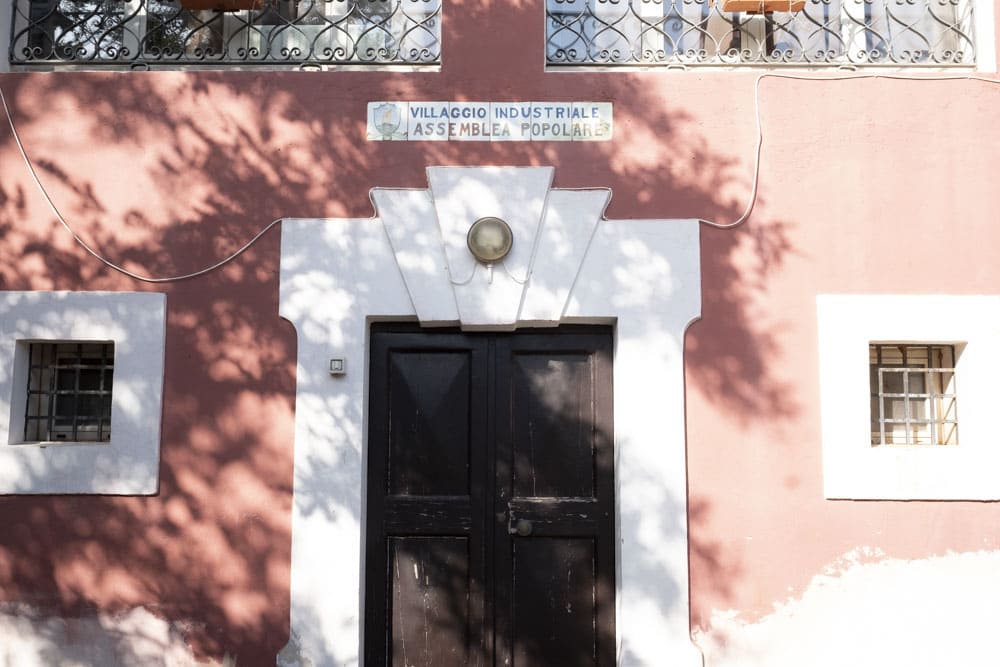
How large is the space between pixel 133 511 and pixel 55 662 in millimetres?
914

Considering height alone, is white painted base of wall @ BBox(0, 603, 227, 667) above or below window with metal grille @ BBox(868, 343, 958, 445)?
below

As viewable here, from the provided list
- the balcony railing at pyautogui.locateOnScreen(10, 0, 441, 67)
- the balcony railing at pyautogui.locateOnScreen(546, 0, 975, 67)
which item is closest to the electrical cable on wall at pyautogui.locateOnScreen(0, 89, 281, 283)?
the balcony railing at pyautogui.locateOnScreen(10, 0, 441, 67)

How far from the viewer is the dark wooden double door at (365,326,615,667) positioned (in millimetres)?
5199

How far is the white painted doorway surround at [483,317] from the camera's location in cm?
505

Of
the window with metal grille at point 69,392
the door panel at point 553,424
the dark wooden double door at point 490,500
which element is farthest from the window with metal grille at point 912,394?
the window with metal grille at point 69,392

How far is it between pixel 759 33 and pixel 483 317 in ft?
8.21

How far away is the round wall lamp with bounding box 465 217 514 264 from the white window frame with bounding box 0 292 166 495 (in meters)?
1.84

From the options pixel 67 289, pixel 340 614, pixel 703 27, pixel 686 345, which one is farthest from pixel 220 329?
pixel 703 27

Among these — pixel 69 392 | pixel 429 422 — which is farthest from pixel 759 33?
pixel 69 392

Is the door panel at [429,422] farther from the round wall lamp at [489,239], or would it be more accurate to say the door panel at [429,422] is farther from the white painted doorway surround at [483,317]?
the round wall lamp at [489,239]

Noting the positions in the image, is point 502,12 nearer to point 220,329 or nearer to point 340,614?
point 220,329

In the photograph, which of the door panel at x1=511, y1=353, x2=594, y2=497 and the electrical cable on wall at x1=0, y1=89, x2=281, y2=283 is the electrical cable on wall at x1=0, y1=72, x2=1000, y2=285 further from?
the door panel at x1=511, y1=353, x2=594, y2=497

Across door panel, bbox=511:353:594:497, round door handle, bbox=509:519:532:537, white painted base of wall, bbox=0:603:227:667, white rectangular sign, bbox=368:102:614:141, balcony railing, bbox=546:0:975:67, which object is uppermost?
balcony railing, bbox=546:0:975:67

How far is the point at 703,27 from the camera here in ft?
18.6
